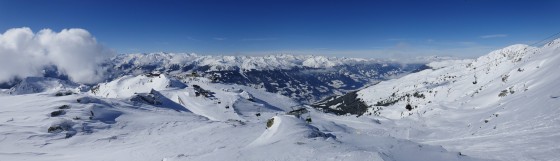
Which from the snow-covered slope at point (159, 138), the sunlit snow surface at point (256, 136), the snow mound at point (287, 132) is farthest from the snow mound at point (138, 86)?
the snow mound at point (287, 132)

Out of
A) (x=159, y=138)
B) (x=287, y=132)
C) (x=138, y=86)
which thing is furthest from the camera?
(x=138, y=86)

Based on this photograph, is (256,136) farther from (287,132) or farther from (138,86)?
(138,86)

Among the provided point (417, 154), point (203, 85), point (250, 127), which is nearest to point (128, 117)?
point (250, 127)

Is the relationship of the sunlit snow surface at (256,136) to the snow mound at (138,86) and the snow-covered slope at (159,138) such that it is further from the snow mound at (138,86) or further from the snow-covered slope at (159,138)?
the snow mound at (138,86)

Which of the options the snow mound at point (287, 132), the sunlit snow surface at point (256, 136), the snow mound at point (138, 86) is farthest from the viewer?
the snow mound at point (138, 86)

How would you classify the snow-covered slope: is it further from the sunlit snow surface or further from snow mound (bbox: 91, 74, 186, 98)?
snow mound (bbox: 91, 74, 186, 98)

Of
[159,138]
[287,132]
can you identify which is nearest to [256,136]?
[287,132]

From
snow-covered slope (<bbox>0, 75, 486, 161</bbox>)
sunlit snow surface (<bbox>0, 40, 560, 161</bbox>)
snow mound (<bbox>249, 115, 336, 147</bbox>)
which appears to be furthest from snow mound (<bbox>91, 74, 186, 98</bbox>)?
snow mound (<bbox>249, 115, 336, 147</bbox>)
